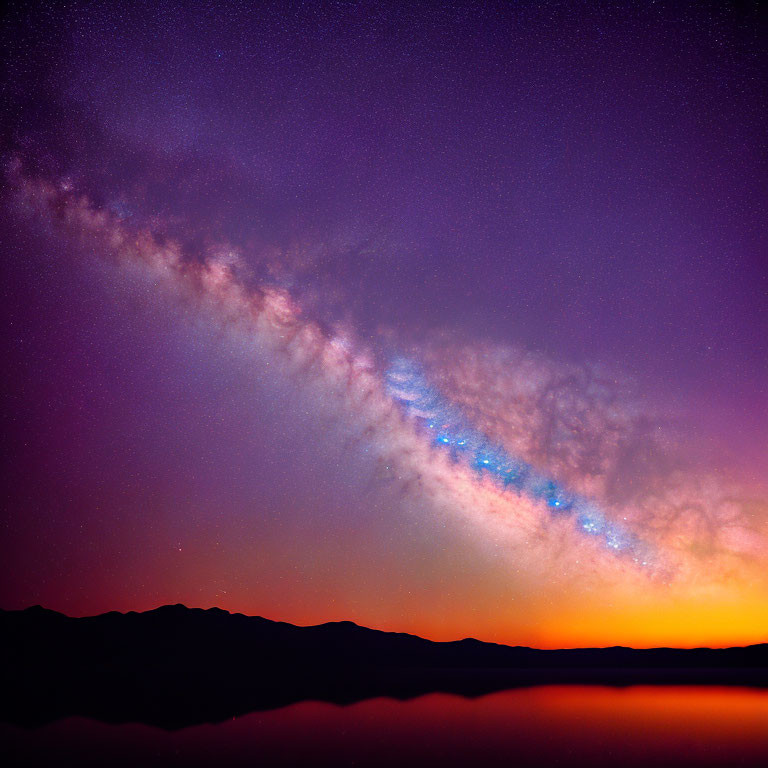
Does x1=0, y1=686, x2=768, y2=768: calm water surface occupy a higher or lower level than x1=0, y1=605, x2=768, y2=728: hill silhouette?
higher

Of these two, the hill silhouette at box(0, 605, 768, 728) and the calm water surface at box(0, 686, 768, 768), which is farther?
the hill silhouette at box(0, 605, 768, 728)

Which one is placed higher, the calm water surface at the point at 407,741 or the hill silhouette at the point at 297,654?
the calm water surface at the point at 407,741

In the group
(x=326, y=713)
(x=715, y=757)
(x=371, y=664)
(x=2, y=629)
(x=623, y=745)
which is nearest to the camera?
(x=715, y=757)

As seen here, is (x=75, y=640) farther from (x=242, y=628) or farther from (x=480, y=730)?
(x=480, y=730)

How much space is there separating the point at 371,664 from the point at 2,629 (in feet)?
233

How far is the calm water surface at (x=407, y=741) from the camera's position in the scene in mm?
10852

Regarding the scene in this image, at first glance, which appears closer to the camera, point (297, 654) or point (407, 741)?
point (407, 741)

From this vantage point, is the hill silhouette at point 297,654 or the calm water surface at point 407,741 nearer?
the calm water surface at point 407,741

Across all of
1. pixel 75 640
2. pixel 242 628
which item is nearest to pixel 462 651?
pixel 242 628

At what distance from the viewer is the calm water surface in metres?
10.9

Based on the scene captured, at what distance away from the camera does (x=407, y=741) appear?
523 inches

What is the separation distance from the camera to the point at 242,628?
4567 inches

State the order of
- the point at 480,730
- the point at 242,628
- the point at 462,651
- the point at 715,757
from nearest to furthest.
Answer: 1. the point at 715,757
2. the point at 480,730
3. the point at 242,628
4. the point at 462,651

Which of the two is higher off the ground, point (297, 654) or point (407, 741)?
point (407, 741)
